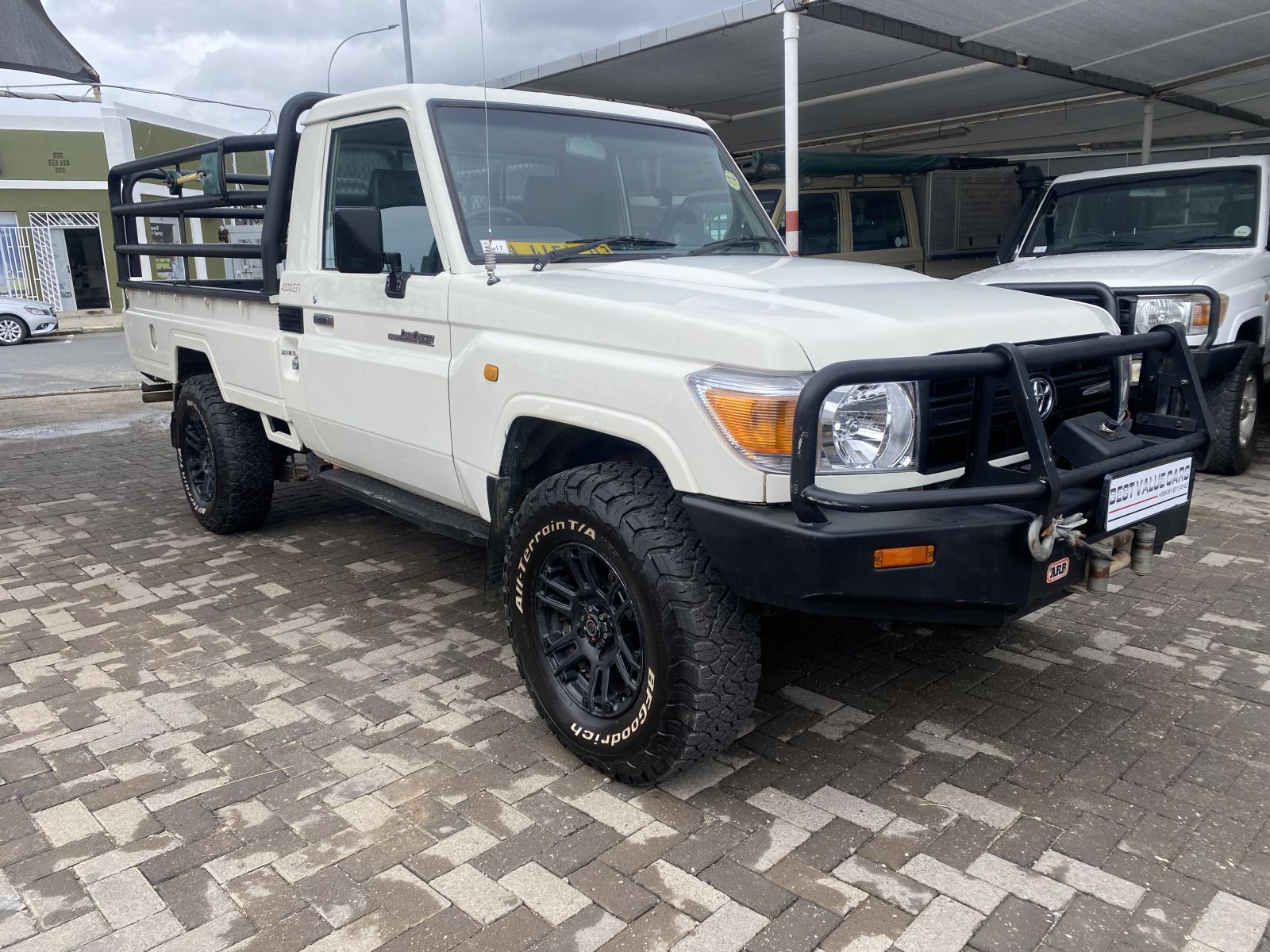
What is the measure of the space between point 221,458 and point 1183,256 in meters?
6.06

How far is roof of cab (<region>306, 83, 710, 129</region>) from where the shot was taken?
3.63 m

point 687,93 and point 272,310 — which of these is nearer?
point 272,310

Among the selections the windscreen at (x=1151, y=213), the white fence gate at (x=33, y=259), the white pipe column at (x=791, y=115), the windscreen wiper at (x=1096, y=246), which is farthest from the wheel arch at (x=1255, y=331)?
the white fence gate at (x=33, y=259)

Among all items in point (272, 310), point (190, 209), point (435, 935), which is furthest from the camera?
point (190, 209)

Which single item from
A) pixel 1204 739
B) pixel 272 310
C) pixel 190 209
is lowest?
pixel 1204 739

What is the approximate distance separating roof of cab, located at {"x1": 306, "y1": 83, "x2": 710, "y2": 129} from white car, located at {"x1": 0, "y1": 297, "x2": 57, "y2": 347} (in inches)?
767

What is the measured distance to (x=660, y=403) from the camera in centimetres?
265

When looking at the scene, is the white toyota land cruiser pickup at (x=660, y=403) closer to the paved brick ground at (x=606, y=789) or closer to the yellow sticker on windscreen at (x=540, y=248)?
the yellow sticker on windscreen at (x=540, y=248)

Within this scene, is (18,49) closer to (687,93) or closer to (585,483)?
(687,93)

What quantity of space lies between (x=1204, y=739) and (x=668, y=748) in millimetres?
1792

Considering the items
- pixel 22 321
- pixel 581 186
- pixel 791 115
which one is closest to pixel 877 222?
pixel 791 115

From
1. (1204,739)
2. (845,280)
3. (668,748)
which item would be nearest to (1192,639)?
(1204,739)

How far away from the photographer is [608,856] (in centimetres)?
263

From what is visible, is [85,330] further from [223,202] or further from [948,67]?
[223,202]
